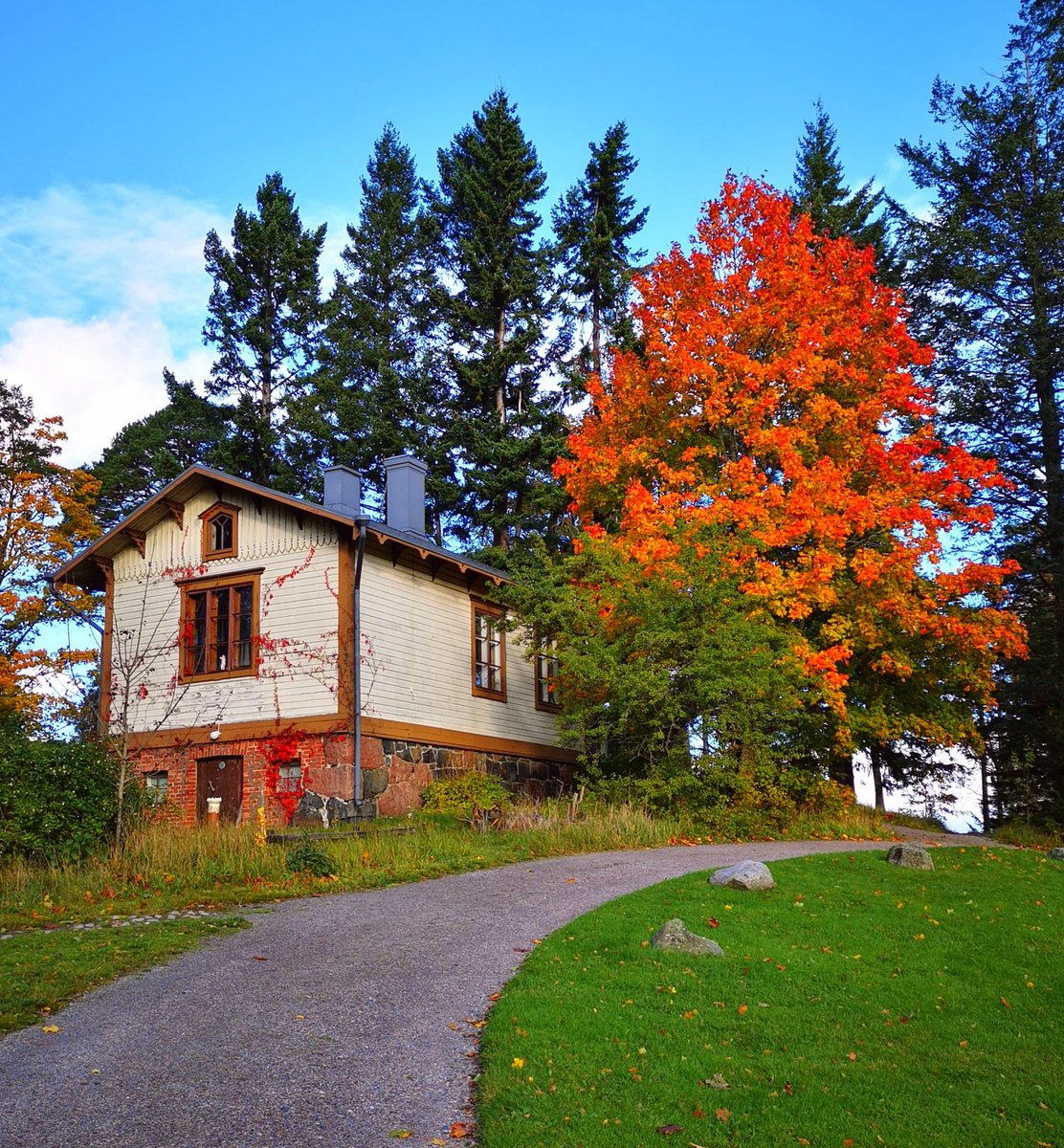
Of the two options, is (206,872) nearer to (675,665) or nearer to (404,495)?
(675,665)

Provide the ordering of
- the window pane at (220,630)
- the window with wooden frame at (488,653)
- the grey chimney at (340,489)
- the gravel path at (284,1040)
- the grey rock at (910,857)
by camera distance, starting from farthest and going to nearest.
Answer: the window with wooden frame at (488,653)
the grey chimney at (340,489)
the window pane at (220,630)
the grey rock at (910,857)
the gravel path at (284,1040)

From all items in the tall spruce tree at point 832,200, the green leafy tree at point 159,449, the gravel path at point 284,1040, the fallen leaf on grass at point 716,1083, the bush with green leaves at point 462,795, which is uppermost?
the tall spruce tree at point 832,200

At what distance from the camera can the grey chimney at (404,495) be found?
21031 mm

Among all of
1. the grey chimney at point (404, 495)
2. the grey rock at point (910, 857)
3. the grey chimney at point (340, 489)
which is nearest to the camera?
the grey rock at point (910, 857)

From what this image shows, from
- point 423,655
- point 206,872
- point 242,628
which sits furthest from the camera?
point 423,655

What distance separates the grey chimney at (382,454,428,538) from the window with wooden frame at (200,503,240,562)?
3129mm

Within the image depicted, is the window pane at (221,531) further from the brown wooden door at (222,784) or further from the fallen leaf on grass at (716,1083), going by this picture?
the fallen leaf on grass at (716,1083)

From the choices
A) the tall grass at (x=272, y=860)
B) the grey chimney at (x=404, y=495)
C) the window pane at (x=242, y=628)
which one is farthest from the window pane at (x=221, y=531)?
the tall grass at (x=272, y=860)

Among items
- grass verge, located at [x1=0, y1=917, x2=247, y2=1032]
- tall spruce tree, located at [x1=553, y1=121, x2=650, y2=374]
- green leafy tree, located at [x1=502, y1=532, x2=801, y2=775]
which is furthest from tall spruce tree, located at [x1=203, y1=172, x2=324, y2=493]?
grass verge, located at [x1=0, y1=917, x2=247, y2=1032]

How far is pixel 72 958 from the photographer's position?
7.88 m

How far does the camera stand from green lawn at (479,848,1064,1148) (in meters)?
4.85

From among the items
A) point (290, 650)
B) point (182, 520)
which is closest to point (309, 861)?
point (290, 650)

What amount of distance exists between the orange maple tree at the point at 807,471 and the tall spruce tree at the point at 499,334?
780 centimetres

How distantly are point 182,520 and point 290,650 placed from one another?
3.78 m
